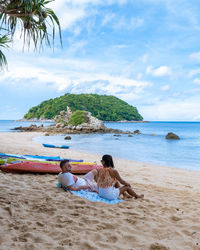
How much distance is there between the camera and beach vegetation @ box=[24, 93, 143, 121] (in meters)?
75.1

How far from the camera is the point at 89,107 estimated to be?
7844 centimetres

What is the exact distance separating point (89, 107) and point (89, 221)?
75908mm

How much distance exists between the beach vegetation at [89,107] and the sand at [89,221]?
66.5m

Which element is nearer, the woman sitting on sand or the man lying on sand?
the woman sitting on sand

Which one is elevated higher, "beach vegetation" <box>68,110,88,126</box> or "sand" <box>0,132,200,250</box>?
"beach vegetation" <box>68,110,88,126</box>

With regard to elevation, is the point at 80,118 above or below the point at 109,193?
above

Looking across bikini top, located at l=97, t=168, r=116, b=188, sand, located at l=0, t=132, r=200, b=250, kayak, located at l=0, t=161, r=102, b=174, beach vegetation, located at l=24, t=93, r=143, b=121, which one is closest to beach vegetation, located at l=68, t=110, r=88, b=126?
kayak, located at l=0, t=161, r=102, b=174

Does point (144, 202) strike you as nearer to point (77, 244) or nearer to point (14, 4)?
point (77, 244)

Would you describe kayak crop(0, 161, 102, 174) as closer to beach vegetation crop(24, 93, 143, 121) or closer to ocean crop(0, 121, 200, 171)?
ocean crop(0, 121, 200, 171)

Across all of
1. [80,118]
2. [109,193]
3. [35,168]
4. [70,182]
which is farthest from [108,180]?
[80,118]

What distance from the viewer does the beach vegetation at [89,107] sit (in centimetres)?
7512

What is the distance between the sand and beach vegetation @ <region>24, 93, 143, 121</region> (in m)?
66.5

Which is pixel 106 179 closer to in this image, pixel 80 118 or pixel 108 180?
pixel 108 180

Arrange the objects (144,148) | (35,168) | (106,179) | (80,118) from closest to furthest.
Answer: (106,179)
(35,168)
(144,148)
(80,118)
